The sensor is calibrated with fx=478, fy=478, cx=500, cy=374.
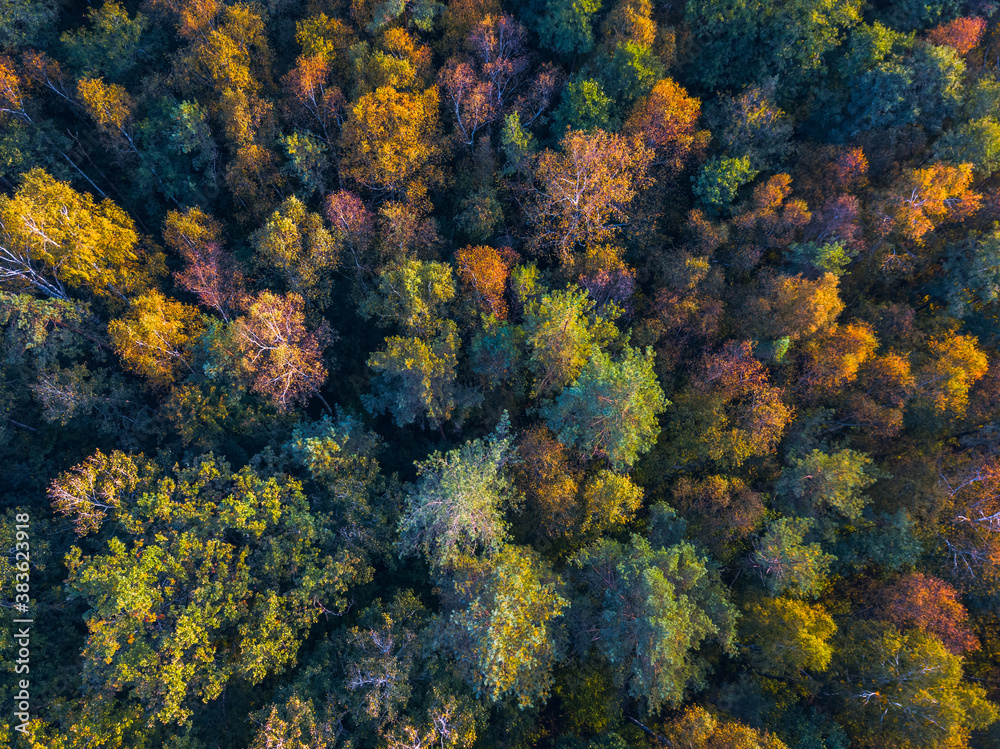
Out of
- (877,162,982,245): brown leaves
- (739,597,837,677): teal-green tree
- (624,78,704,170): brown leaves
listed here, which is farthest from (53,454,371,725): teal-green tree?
(877,162,982,245): brown leaves

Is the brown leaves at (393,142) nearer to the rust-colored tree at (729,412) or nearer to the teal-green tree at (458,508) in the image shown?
the teal-green tree at (458,508)

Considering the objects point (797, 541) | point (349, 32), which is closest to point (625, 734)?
point (797, 541)

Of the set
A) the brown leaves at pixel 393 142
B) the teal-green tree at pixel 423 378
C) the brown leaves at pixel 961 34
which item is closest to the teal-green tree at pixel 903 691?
the teal-green tree at pixel 423 378

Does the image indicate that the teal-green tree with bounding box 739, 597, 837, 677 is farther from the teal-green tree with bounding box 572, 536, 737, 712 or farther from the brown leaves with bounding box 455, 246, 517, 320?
the brown leaves with bounding box 455, 246, 517, 320

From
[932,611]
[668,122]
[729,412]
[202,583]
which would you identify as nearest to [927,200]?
[668,122]

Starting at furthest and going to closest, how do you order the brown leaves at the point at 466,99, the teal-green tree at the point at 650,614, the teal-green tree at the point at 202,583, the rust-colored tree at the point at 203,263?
the brown leaves at the point at 466,99 → the rust-colored tree at the point at 203,263 → the teal-green tree at the point at 650,614 → the teal-green tree at the point at 202,583

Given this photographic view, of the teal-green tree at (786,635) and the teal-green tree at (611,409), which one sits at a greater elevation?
the teal-green tree at (611,409)

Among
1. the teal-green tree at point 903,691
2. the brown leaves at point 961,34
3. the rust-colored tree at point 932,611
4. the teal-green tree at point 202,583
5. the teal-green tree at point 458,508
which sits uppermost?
the brown leaves at point 961,34

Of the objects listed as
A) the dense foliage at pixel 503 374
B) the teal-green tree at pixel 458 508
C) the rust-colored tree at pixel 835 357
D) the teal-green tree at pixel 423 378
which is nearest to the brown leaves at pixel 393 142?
the dense foliage at pixel 503 374

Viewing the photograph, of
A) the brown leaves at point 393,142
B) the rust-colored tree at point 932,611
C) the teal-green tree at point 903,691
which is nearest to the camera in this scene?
the teal-green tree at point 903,691

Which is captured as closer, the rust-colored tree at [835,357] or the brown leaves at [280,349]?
the brown leaves at [280,349]
